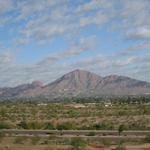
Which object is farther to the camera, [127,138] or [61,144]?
[127,138]

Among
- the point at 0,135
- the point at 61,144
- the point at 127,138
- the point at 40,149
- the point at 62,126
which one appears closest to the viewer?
the point at 40,149

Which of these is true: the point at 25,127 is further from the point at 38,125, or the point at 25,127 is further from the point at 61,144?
the point at 61,144

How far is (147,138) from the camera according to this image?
120 feet

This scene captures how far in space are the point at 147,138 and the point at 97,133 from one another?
9.00 meters

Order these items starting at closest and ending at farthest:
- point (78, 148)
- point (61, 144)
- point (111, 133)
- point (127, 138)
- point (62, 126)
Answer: point (78, 148) → point (61, 144) → point (127, 138) → point (111, 133) → point (62, 126)

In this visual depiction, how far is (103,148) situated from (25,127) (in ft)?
92.2

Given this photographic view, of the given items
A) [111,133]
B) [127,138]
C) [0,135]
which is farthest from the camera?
[111,133]

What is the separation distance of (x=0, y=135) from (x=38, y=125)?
17178mm

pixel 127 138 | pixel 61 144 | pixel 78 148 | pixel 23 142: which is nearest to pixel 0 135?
pixel 23 142

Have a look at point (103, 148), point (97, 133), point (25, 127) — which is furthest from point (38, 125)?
point (103, 148)

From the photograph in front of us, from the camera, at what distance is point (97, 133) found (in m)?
44.6

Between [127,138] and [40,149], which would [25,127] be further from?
[40,149]

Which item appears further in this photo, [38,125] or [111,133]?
[38,125]

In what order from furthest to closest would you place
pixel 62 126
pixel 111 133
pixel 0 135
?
pixel 62 126, pixel 111 133, pixel 0 135
